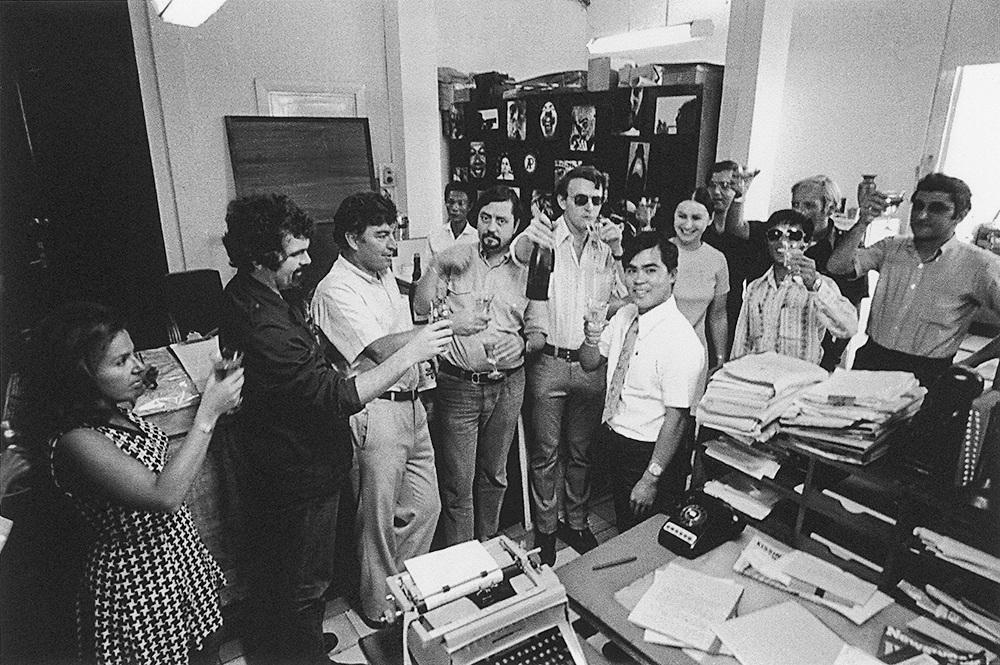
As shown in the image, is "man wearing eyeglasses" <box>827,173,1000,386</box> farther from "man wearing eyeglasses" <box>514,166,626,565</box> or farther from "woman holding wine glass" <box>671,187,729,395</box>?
"man wearing eyeglasses" <box>514,166,626,565</box>

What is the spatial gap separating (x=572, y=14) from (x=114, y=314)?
7854mm

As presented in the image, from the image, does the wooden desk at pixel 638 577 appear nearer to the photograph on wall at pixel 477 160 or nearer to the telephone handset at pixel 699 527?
the telephone handset at pixel 699 527

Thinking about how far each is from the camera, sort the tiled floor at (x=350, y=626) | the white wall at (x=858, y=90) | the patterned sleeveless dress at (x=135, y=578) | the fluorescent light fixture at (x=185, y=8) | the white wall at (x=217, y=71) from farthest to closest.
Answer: the white wall at (x=858, y=90) → the white wall at (x=217, y=71) → the fluorescent light fixture at (x=185, y=8) → the tiled floor at (x=350, y=626) → the patterned sleeveless dress at (x=135, y=578)

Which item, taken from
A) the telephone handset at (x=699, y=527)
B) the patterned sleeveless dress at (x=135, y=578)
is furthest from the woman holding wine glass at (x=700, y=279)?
the patterned sleeveless dress at (x=135, y=578)

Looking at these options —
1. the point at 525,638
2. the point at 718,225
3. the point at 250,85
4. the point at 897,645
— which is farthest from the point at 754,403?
the point at 250,85

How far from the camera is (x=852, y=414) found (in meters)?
1.63

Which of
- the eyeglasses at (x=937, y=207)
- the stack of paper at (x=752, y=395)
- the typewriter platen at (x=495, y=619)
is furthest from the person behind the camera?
the eyeglasses at (x=937, y=207)

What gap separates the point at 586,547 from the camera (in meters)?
2.99

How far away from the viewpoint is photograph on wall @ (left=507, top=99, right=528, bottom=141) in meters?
6.20

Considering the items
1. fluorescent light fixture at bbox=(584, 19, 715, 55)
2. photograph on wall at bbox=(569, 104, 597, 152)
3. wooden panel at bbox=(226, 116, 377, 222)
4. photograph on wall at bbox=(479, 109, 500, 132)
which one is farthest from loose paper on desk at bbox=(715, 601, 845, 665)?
photograph on wall at bbox=(479, 109, 500, 132)

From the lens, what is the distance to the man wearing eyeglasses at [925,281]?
8.80 ft

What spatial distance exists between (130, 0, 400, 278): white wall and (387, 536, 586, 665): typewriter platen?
4.08 metres

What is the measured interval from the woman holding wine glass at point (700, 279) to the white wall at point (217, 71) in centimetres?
331

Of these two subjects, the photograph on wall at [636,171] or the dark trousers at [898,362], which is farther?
the photograph on wall at [636,171]
